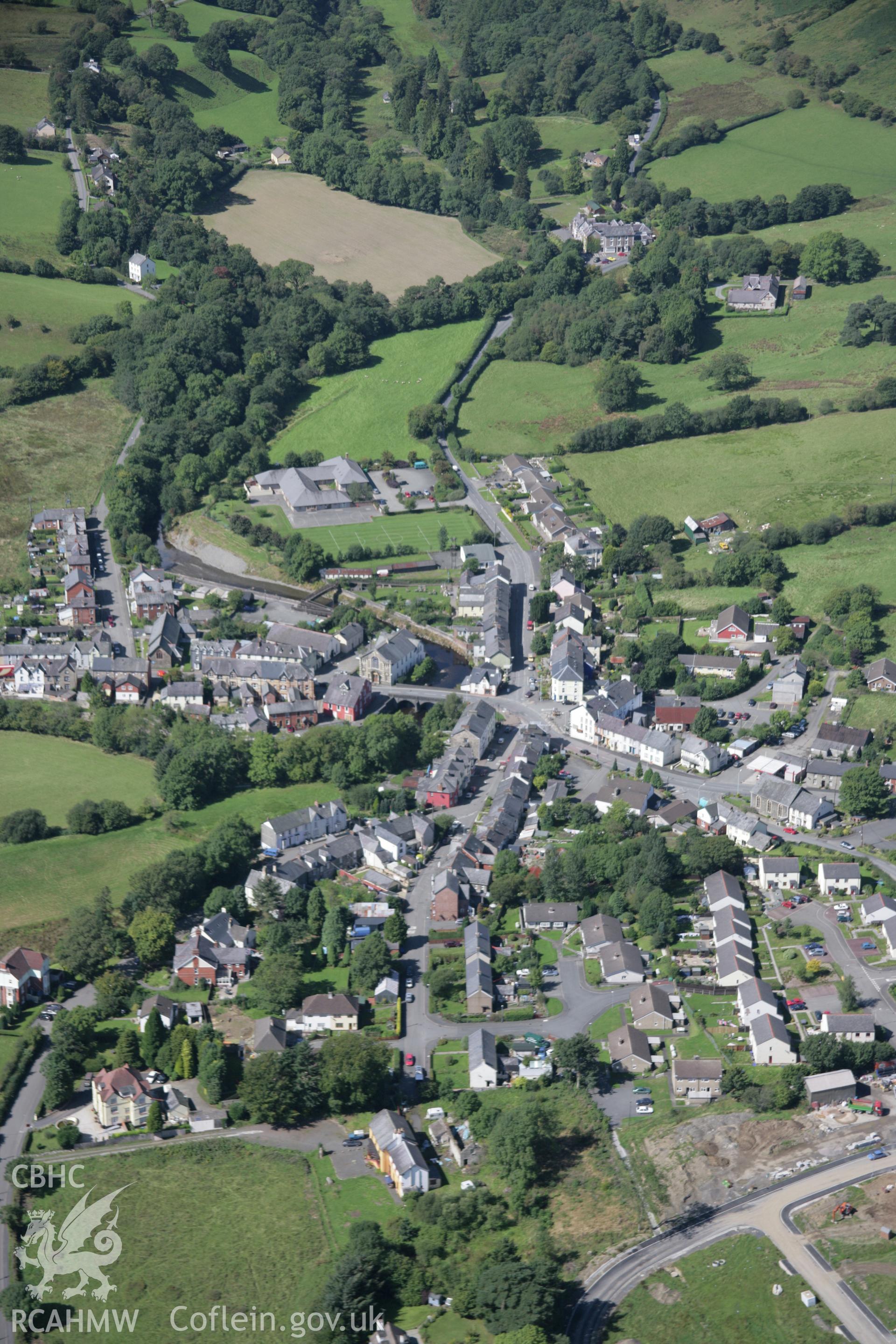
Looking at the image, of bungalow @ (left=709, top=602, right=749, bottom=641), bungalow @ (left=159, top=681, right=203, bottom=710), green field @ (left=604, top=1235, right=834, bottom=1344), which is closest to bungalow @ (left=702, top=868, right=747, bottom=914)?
green field @ (left=604, top=1235, right=834, bottom=1344)


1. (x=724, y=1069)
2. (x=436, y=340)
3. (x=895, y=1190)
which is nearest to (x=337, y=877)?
(x=724, y=1069)

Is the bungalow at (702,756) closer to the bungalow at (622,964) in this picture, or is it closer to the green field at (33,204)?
the bungalow at (622,964)

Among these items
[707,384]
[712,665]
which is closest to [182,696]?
[712,665]

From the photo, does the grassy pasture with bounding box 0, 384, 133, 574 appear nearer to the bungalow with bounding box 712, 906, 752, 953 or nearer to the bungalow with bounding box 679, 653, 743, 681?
the bungalow with bounding box 679, 653, 743, 681

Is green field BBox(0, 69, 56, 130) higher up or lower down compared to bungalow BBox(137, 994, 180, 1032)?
higher up

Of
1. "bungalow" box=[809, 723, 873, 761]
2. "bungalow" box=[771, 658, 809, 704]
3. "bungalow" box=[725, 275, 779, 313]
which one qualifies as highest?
"bungalow" box=[725, 275, 779, 313]
